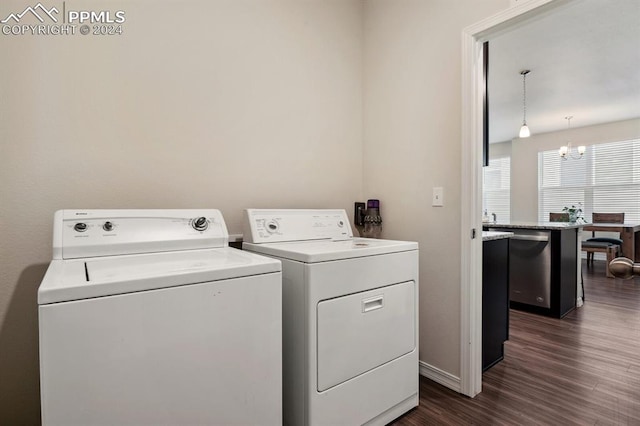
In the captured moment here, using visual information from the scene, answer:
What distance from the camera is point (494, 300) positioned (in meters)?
2.11

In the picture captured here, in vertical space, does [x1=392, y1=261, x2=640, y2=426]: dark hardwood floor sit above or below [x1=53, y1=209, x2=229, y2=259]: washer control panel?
below

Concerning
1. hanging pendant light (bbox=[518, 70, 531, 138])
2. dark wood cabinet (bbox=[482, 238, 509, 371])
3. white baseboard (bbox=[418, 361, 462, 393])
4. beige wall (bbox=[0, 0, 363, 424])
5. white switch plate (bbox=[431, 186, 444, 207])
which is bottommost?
white baseboard (bbox=[418, 361, 462, 393])

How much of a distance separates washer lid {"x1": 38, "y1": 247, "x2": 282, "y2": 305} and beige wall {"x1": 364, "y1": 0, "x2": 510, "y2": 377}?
3.71ft

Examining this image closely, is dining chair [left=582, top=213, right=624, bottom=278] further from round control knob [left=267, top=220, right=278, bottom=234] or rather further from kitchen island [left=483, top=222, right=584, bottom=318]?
round control knob [left=267, top=220, right=278, bottom=234]

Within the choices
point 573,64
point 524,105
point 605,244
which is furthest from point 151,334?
point 524,105

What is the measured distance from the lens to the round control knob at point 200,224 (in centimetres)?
152

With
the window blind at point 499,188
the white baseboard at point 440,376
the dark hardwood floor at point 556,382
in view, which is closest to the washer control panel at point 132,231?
the dark hardwood floor at point 556,382

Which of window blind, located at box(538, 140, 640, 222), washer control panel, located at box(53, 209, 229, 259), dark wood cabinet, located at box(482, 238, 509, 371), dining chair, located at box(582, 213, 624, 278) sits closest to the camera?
washer control panel, located at box(53, 209, 229, 259)

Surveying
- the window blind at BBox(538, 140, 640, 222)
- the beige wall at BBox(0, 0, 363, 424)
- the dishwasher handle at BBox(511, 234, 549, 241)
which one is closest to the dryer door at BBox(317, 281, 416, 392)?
the beige wall at BBox(0, 0, 363, 424)

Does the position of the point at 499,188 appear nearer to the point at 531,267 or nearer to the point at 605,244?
the point at 605,244

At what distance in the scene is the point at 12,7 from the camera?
1.33m

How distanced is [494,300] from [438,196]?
82cm

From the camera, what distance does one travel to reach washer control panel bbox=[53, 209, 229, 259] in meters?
1.25

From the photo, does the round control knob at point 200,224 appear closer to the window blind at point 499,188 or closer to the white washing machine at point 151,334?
the white washing machine at point 151,334
